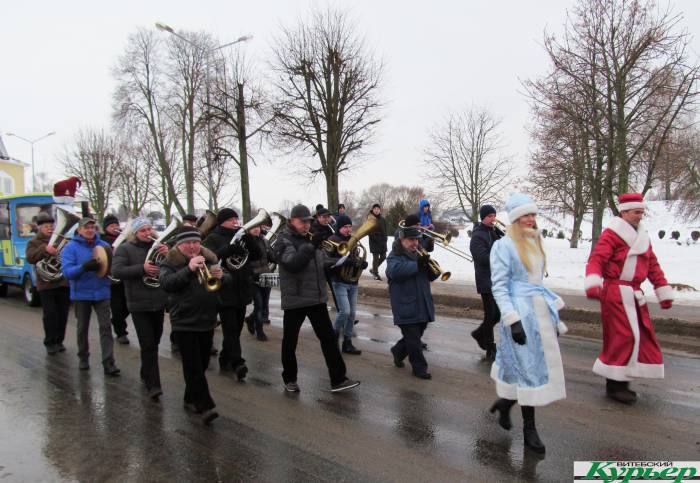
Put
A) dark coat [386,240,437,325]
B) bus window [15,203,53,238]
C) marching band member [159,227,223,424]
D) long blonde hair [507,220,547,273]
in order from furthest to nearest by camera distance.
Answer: bus window [15,203,53,238], dark coat [386,240,437,325], marching band member [159,227,223,424], long blonde hair [507,220,547,273]

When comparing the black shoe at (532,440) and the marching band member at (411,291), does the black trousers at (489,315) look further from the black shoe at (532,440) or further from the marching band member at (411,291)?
the black shoe at (532,440)

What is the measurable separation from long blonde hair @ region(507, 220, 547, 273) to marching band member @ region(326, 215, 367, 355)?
329cm

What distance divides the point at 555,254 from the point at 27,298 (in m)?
20.4

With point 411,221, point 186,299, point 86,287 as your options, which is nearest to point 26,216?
point 86,287

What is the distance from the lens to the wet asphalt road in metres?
4.07

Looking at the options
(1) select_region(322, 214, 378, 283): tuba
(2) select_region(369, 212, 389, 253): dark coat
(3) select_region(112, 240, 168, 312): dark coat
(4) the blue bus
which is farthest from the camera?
(2) select_region(369, 212, 389, 253): dark coat

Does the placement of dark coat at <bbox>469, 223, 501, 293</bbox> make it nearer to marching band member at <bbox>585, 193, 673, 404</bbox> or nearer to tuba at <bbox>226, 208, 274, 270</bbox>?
marching band member at <bbox>585, 193, 673, 404</bbox>

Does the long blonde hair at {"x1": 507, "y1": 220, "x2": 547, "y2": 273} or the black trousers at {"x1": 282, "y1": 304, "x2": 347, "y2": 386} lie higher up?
the long blonde hair at {"x1": 507, "y1": 220, "x2": 547, "y2": 273}

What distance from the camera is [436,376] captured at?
20.8 feet

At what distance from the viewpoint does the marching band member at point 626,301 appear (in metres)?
5.30

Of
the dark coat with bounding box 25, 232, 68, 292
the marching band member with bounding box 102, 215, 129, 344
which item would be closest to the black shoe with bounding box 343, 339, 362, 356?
the marching band member with bounding box 102, 215, 129, 344

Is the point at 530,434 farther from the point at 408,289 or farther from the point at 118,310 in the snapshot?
the point at 118,310

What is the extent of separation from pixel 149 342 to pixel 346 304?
8.97 feet

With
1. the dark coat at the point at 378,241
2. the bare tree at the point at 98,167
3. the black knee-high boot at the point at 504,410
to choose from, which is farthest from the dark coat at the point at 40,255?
the bare tree at the point at 98,167
